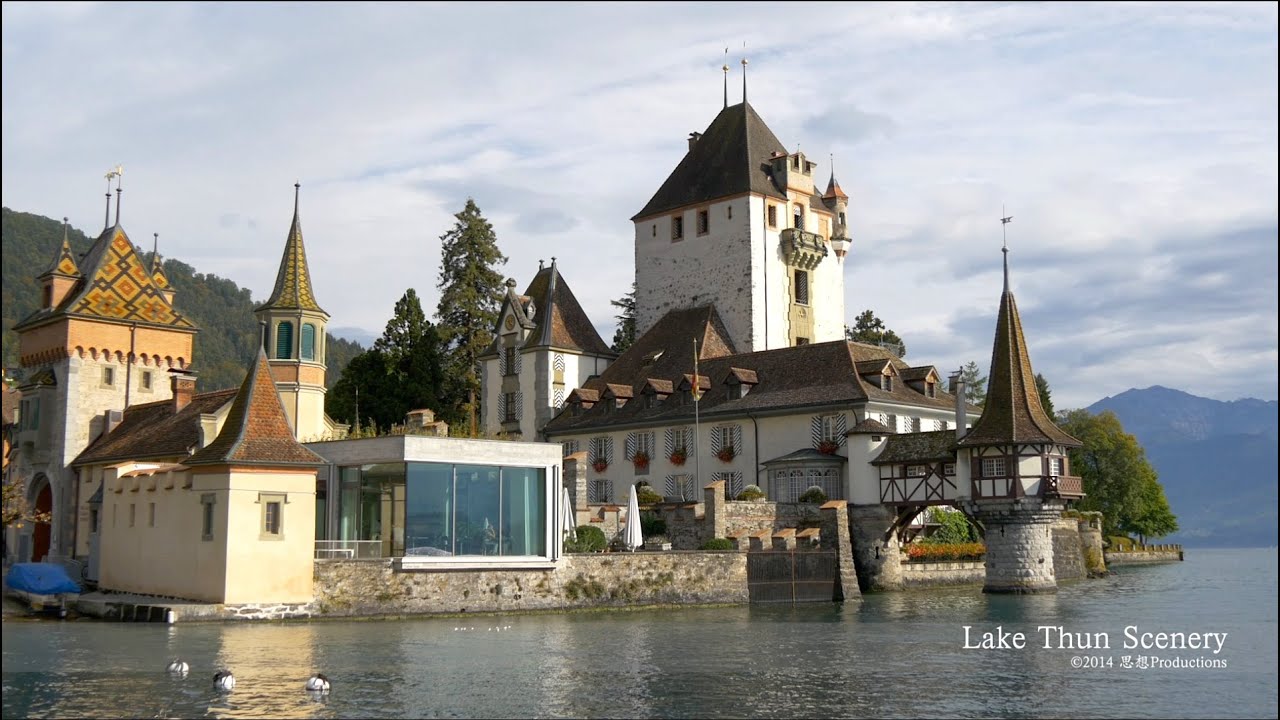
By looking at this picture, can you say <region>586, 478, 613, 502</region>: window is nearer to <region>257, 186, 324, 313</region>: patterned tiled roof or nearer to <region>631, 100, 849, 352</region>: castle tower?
<region>631, 100, 849, 352</region>: castle tower

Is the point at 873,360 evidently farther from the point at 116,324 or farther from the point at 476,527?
the point at 116,324

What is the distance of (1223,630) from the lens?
34.3 m

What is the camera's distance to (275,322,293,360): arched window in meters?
46.9

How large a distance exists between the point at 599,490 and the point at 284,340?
2036cm

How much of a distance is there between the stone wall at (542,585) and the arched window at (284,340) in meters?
12.4

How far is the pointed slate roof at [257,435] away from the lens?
115 feet

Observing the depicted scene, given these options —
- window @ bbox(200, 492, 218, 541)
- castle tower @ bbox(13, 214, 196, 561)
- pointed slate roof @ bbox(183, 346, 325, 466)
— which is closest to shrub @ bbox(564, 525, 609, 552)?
pointed slate roof @ bbox(183, 346, 325, 466)

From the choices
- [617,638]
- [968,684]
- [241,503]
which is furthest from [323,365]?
[968,684]

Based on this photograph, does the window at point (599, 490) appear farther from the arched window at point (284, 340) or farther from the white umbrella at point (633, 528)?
the arched window at point (284, 340)

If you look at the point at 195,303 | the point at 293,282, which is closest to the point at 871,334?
the point at 293,282

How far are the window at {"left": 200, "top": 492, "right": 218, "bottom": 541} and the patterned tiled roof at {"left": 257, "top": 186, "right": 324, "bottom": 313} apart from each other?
12.7 m

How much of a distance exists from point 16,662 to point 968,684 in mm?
17983

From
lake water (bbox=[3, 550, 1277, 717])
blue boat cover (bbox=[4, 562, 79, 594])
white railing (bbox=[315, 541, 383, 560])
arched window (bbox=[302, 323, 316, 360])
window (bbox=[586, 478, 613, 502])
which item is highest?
arched window (bbox=[302, 323, 316, 360])

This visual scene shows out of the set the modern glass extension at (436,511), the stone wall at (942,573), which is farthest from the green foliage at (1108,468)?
the modern glass extension at (436,511)
